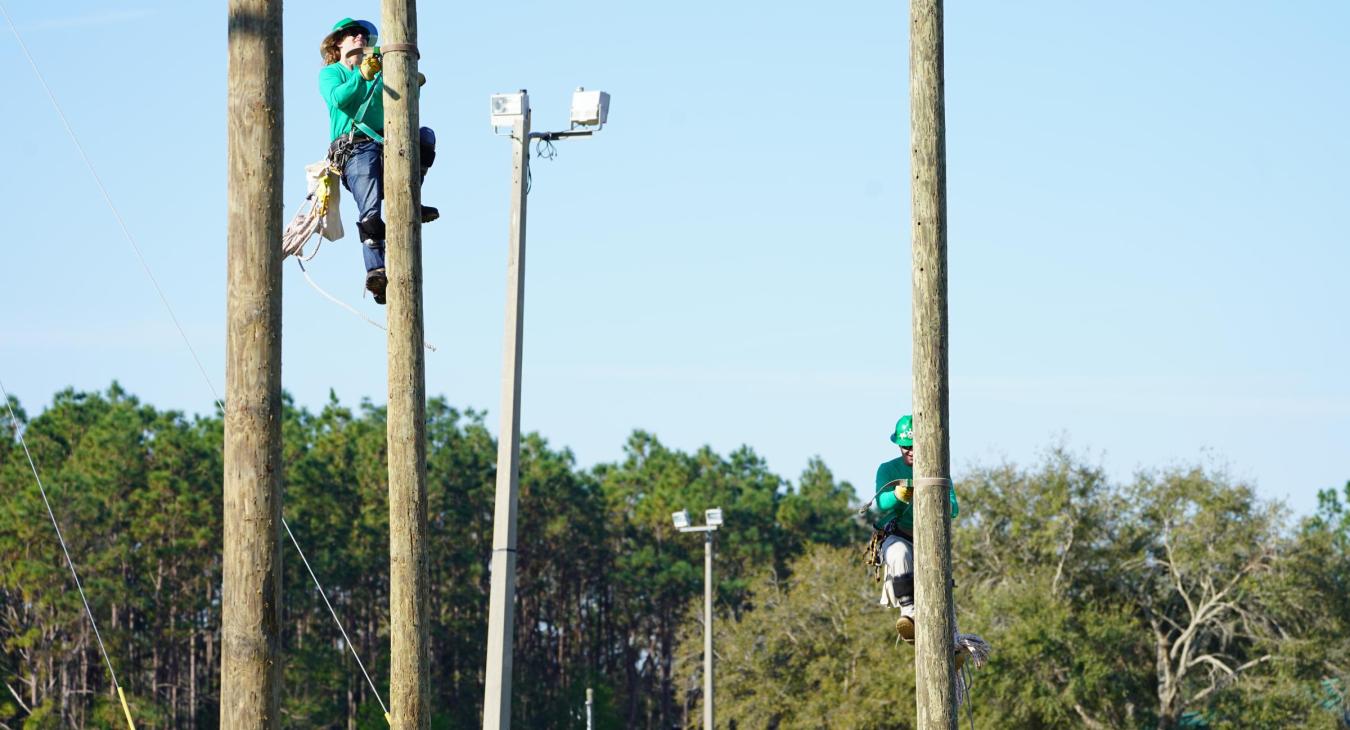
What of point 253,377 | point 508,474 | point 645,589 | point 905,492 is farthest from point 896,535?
point 645,589

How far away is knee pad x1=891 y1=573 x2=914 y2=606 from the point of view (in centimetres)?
1127

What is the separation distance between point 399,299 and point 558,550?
2585 inches

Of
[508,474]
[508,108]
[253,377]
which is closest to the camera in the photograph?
[253,377]

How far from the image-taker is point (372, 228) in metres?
9.70

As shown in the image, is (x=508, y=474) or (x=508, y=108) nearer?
(x=508, y=474)

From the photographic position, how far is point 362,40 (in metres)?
9.90

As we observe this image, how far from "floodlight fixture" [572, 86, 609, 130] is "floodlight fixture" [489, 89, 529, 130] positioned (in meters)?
0.60

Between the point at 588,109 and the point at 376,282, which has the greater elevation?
the point at 588,109

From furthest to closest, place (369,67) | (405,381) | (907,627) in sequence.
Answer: (907,627) → (369,67) → (405,381)

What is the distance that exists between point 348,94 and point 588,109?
5.39 metres

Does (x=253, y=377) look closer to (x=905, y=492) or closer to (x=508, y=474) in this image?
(x=905, y=492)

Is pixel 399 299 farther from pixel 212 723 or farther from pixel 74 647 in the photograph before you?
pixel 212 723

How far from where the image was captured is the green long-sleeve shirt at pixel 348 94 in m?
9.78

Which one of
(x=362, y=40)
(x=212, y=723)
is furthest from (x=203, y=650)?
(x=362, y=40)
